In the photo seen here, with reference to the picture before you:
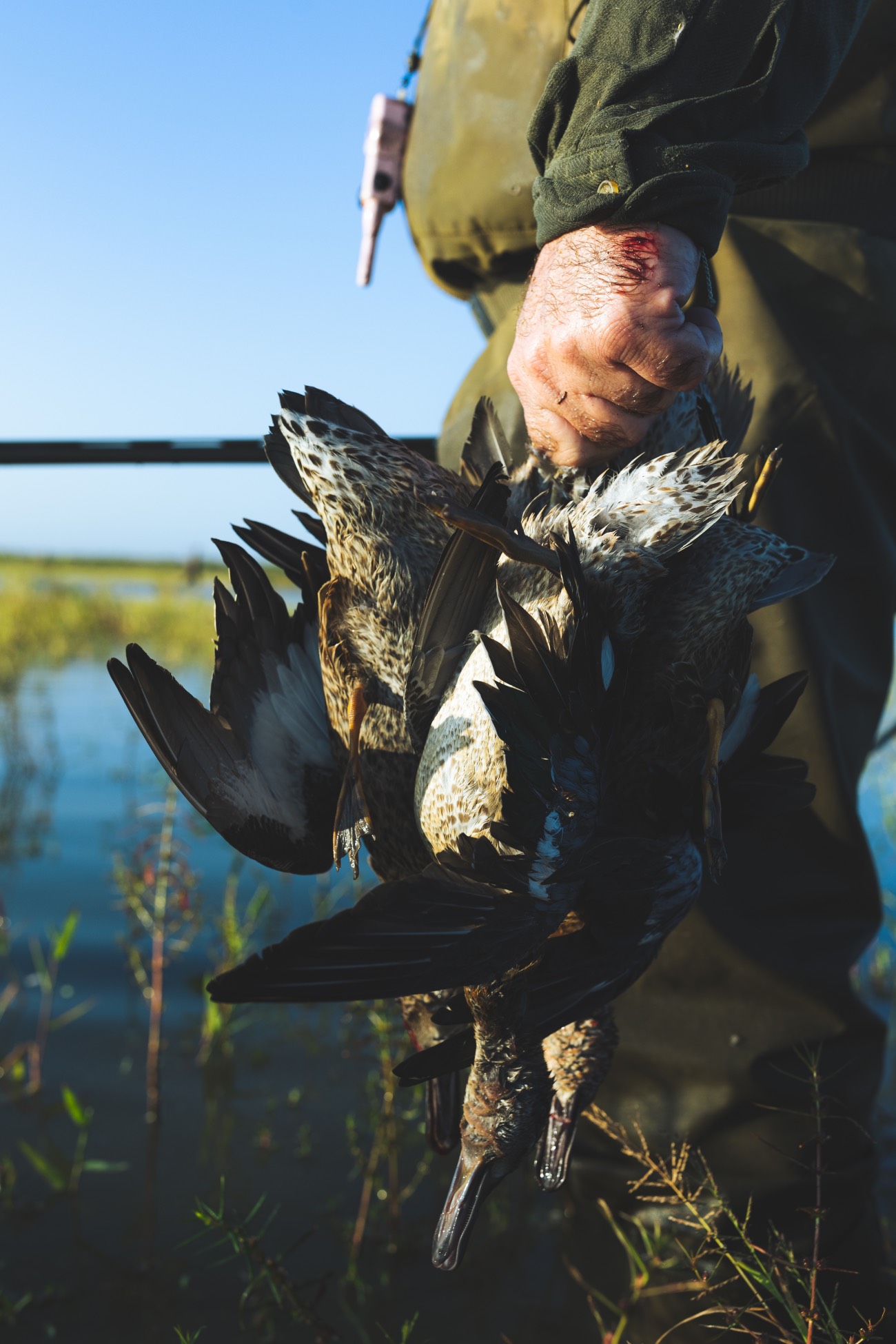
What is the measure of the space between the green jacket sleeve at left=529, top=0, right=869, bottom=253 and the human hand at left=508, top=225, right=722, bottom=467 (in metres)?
0.03

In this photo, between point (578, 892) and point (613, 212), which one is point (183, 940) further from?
point (613, 212)

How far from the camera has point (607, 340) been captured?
875 millimetres

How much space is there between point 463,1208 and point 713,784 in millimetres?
478

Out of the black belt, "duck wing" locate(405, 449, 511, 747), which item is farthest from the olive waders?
"duck wing" locate(405, 449, 511, 747)

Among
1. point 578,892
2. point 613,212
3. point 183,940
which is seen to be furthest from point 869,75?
point 183,940

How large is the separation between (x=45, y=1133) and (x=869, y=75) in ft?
9.25

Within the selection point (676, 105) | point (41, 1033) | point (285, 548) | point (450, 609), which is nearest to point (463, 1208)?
point (450, 609)

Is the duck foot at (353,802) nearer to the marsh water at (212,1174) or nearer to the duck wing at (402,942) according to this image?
the duck wing at (402,942)

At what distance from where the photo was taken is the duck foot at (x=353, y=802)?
0.94 metres

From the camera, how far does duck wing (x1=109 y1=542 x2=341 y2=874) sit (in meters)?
0.99

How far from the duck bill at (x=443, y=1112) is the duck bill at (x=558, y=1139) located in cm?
11

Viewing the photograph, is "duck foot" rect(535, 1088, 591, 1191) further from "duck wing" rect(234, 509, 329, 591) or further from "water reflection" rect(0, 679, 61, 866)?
"water reflection" rect(0, 679, 61, 866)

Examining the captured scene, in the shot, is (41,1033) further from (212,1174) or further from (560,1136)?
(560,1136)

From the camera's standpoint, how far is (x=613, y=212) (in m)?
0.92
